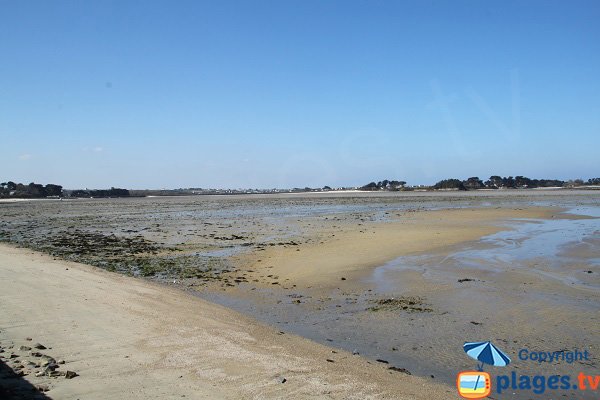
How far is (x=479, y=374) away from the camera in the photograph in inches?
230

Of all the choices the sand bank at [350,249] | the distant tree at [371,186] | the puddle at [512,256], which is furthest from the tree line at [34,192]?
the puddle at [512,256]

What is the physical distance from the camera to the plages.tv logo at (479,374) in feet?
17.5

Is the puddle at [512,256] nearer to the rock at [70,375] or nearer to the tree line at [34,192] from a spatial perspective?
the rock at [70,375]

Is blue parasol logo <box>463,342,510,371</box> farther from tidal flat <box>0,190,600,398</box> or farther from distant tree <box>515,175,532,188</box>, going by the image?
distant tree <box>515,175,532,188</box>

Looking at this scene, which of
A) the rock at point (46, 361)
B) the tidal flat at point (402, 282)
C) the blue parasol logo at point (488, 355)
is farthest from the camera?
the tidal flat at point (402, 282)

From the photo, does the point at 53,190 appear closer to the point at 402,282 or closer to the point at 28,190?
the point at 28,190

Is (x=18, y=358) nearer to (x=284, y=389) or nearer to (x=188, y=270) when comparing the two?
(x=284, y=389)

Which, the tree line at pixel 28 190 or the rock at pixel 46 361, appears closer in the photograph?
the rock at pixel 46 361

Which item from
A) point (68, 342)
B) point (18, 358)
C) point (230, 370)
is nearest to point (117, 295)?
point (68, 342)

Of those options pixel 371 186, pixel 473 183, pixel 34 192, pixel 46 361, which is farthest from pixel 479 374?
pixel 371 186

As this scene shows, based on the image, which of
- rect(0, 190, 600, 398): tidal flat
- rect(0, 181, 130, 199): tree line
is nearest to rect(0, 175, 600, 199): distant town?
rect(0, 181, 130, 199): tree line

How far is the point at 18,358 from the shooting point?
17.8ft

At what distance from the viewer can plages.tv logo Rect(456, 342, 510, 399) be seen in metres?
5.33

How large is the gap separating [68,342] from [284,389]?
3.26 metres
